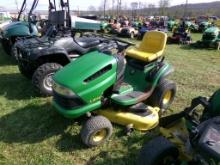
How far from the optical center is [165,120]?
3.12 metres

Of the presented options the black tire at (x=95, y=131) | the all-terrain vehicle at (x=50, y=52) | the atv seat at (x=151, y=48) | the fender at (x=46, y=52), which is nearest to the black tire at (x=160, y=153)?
the black tire at (x=95, y=131)

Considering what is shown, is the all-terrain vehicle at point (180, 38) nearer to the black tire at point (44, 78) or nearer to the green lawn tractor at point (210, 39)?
the green lawn tractor at point (210, 39)

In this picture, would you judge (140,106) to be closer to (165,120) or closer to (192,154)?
(165,120)

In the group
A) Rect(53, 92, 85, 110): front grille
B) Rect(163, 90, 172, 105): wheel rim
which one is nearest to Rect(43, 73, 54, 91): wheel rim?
Rect(53, 92, 85, 110): front grille

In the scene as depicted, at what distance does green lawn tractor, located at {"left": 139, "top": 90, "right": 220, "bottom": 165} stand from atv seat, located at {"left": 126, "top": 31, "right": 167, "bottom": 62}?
1.50 metres

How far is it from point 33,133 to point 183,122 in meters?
2.01

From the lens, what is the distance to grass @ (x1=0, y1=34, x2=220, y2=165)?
11.0ft

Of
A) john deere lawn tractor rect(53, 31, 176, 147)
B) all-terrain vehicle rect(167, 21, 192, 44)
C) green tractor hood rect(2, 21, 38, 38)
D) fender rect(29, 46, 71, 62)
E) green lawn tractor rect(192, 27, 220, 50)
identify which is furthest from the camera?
all-terrain vehicle rect(167, 21, 192, 44)

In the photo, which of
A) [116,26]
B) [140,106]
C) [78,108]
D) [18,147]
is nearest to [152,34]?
[140,106]

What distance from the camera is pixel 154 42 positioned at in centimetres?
473

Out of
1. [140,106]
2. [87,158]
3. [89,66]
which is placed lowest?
[87,158]

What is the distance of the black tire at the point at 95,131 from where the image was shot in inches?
134

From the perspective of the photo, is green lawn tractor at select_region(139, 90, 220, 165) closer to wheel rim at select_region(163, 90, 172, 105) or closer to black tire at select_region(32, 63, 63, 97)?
wheel rim at select_region(163, 90, 172, 105)

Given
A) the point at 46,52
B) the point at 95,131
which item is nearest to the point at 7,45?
the point at 46,52
